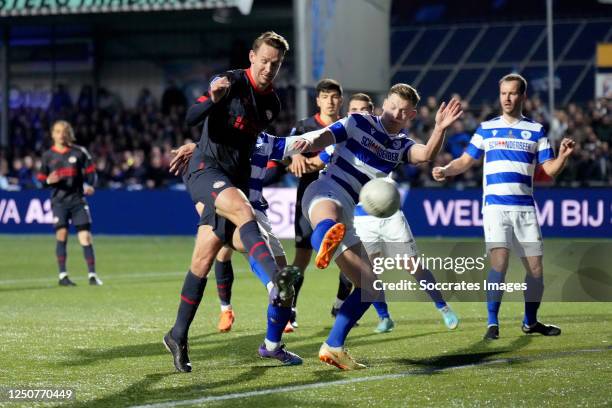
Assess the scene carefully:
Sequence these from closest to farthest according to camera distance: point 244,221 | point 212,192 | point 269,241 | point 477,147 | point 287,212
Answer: point 244,221
point 212,192
point 477,147
point 269,241
point 287,212

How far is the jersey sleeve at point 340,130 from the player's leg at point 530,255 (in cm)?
209

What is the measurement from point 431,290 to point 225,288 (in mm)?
1770

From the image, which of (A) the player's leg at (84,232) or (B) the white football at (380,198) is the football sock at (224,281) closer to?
(B) the white football at (380,198)

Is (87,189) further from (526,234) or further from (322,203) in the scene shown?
(322,203)

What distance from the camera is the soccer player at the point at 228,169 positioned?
24.2 ft

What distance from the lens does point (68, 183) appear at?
15.1m

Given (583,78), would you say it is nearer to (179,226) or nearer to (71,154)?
(179,226)

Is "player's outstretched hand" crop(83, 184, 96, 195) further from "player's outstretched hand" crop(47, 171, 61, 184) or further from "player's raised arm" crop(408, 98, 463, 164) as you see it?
"player's raised arm" crop(408, 98, 463, 164)

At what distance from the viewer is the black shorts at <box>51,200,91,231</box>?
15.1m

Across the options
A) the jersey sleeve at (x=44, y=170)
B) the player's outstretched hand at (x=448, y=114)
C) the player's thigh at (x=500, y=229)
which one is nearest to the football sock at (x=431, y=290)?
the player's thigh at (x=500, y=229)

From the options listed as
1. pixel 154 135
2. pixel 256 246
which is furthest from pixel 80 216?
pixel 154 135

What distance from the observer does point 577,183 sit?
21156 millimetres

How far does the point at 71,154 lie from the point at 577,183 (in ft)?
32.8

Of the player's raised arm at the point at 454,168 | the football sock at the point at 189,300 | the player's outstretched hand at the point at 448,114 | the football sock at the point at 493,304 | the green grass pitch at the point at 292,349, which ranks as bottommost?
the green grass pitch at the point at 292,349
